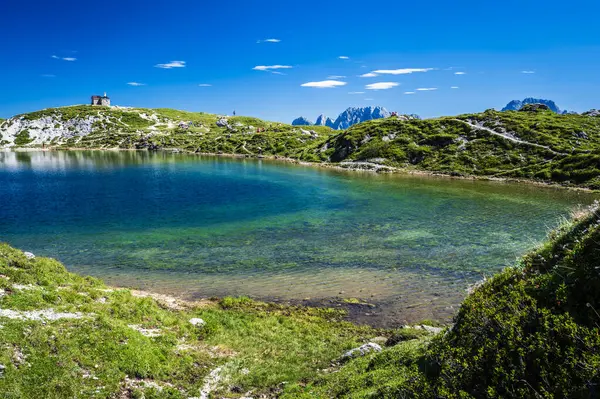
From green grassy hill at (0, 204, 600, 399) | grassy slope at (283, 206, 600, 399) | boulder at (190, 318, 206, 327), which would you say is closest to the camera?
grassy slope at (283, 206, 600, 399)

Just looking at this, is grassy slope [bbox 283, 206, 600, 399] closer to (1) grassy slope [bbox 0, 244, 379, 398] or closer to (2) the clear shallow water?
(1) grassy slope [bbox 0, 244, 379, 398]

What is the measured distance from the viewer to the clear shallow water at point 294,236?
125 feet

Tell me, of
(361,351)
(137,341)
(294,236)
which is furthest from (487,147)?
(137,341)

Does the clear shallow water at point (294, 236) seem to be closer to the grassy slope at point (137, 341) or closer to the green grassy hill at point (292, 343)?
the grassy slope at point (137, 341)

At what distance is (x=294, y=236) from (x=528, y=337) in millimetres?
46194

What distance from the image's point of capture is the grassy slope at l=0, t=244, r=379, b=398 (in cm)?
1730

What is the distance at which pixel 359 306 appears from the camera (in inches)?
1330

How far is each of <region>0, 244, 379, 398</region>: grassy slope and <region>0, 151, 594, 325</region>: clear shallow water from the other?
239 inches

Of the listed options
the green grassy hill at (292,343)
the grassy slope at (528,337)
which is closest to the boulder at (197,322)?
the green grassy hill at (292,343)

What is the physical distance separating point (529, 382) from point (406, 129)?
187658 mm

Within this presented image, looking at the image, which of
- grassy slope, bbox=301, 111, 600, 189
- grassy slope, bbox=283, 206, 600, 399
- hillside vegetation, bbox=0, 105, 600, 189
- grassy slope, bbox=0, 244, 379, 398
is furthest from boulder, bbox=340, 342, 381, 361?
grassy slope, bbox=301, 111, 600, 189

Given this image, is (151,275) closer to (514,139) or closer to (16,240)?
(16,240)

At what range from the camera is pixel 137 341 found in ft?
71.4

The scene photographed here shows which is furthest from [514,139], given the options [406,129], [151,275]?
[151,275]
